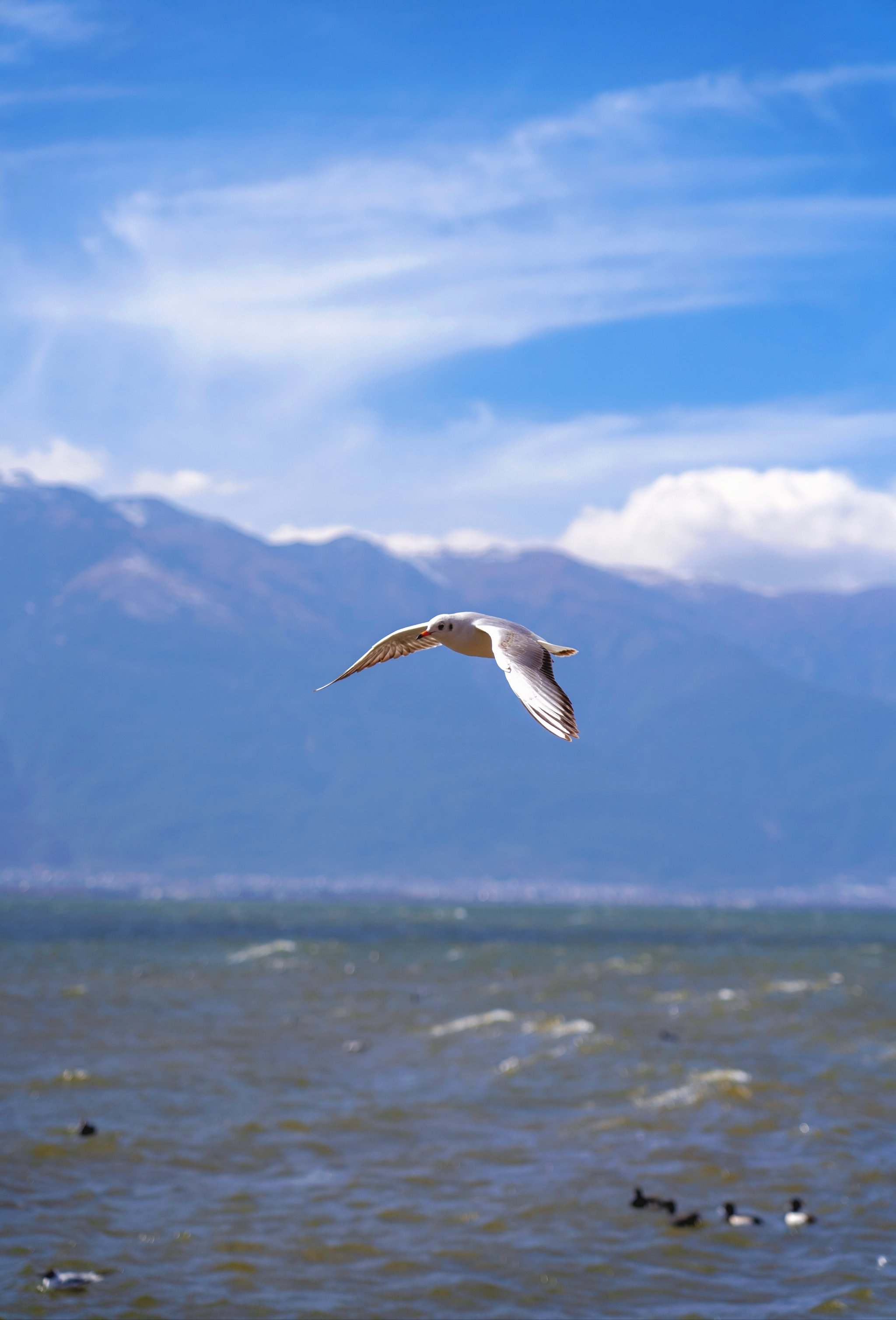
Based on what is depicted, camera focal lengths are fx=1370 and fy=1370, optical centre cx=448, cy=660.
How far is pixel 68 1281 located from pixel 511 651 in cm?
1170

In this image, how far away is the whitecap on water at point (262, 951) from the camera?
57781 millimetres

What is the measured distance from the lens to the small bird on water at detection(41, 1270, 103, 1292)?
48.3 feet

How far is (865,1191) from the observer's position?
735 inches

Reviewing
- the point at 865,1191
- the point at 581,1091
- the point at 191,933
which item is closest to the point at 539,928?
the point at 191,933

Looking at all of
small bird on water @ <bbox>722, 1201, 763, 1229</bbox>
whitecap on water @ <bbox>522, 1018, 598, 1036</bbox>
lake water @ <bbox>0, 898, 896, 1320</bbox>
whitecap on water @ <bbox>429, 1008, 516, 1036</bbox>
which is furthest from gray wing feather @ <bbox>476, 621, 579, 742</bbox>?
whitecap on water @ <bbox>429, 1008, 516, 1036</bbox>

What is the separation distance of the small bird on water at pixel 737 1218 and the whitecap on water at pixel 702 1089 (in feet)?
20.1

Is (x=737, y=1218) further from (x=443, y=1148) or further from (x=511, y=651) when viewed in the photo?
(x=511, y=651)

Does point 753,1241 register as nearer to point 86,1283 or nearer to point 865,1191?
point 865,1191

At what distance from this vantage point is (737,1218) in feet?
Result: 57.0

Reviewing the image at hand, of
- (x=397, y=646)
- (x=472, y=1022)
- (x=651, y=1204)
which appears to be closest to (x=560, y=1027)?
(x=472, y=1022)

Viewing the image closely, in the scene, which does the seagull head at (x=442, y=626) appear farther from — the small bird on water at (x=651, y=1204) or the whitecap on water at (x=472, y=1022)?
the whitecap on water at (x=472, y=1022)

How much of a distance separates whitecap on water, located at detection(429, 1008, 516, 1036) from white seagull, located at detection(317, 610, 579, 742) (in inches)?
1002

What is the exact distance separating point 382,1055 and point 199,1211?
1151 centimetres

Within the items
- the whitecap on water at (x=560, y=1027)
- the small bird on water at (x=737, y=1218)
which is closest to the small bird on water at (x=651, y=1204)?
the small bird on water at (x=737, y=1218)
